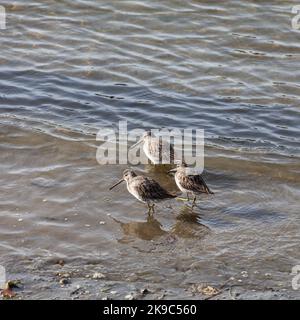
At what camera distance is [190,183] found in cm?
1030

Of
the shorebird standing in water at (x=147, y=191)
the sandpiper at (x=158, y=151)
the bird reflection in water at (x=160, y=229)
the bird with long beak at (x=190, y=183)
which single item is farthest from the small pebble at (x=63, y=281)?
the sandpiper at (x=158, y=151)

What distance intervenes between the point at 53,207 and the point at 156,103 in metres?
4.13

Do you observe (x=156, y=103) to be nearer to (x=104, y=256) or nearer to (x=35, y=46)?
(x=35, y=46)

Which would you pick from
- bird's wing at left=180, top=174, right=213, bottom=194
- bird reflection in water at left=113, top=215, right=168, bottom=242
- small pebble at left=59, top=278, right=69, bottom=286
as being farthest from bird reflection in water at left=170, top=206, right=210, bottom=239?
small pebble at left=59, top=278, right=69, bottom=286

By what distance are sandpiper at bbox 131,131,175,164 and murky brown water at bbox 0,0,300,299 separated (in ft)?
0.79

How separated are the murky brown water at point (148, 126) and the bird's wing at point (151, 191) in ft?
0.91

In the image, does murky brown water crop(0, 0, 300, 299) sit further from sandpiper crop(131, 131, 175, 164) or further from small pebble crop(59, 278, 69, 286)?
sandpiper crop(131, 131, 175, 164)

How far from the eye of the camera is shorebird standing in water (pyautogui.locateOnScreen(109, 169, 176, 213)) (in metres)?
10.0

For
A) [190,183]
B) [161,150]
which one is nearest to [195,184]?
[190,183]

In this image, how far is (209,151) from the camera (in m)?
12.0

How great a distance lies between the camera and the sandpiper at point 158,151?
11.4 meters

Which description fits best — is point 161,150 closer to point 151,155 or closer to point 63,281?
point 151,155

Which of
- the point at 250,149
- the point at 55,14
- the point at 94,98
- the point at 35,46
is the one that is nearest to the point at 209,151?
the point at 250,149

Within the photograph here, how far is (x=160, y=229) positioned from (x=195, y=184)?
96 centimetres
